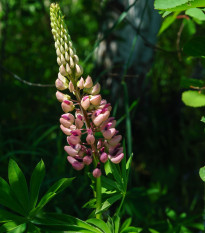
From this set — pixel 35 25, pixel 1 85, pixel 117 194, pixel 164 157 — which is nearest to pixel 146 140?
pixel 164 157

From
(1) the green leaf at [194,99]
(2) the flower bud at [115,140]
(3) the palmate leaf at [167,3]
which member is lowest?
(2) the flower bud at [115,140]

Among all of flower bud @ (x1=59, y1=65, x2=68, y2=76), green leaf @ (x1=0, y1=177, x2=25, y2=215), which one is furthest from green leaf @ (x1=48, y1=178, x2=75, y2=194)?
flower bud @ (x1=59, y1=65, x2=68, y2=76)

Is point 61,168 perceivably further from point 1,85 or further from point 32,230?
point 1,85

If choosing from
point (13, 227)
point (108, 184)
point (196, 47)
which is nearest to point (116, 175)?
point (108, 184)

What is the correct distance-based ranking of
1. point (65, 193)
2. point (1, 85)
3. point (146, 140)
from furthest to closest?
1. point (146, 140)
2. point (1, 85)
3. point (65, 193)

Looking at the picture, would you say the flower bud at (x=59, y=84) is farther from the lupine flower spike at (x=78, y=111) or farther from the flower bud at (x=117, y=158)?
the flower bud at (x=117, y=158)

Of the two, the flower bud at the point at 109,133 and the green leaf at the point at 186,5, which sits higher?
the green leaf at the point at 186,5

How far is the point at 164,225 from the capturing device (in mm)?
1621

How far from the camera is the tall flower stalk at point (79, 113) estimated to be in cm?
103

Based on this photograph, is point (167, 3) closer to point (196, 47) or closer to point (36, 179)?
point (196, 47)

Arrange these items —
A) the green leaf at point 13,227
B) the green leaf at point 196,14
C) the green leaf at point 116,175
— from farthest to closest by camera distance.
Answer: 1. the green leaf at point 196,14
2. the green leaf at point 116,175
3. the green leaf at point 13,227

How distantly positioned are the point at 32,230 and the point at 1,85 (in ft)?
6.65

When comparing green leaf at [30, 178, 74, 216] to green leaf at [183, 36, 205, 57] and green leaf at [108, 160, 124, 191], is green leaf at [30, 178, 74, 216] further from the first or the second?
green leaf at [183, 36, 205, 57]

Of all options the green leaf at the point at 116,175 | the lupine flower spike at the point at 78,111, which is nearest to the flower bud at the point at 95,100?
the lupine flower spike at the point at 78,111
